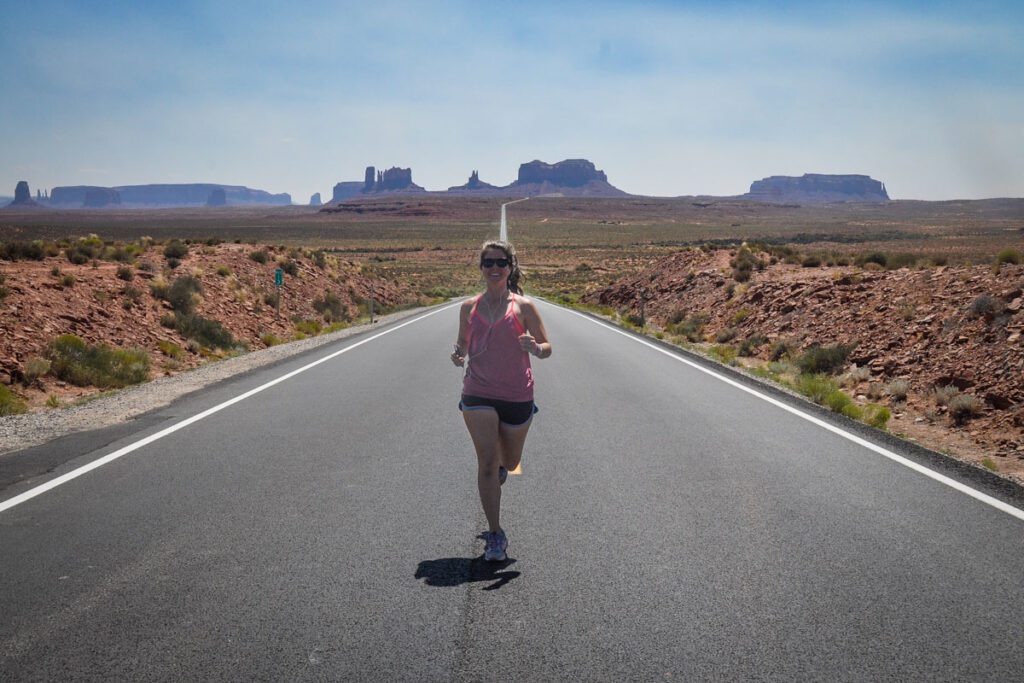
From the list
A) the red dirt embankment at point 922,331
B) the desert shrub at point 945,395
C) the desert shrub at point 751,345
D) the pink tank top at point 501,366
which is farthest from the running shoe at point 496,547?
the desert shrub at point 751,345

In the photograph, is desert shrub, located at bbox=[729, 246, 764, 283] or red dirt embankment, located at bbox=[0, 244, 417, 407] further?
desert shrub, located at bbox=[729, 246, 764, 283]

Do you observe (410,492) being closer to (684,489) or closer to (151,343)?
(684,489)

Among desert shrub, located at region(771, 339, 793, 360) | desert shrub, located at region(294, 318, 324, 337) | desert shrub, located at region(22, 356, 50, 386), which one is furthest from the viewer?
desert shrub, located at region(294, 318, 324, 337)

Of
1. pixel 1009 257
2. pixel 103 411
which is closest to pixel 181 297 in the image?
pixel 103 411

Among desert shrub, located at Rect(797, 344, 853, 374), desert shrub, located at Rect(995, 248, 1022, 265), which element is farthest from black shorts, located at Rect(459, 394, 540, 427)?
desert shrub, located at Rect(995, 248, 1022, 265)

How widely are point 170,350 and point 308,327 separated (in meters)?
9.12

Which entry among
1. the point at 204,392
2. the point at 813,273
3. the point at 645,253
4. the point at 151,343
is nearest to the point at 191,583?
the point at 204,392

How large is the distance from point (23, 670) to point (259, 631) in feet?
3.15

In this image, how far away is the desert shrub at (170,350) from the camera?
1683cm

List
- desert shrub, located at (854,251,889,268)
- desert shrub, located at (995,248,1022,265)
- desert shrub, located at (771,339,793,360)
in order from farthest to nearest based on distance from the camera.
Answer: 1. desert shrub, located at (854,251,889,268)
2. desert shrub, located at (771,339,793,360)
3. desert shrub, located at (995,248,1022,265)

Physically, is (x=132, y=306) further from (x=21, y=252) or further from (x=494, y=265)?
(x=494, y=265)

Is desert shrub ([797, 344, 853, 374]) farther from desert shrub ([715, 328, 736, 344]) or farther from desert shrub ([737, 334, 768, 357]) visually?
desert shrub ([715, 328, 736, 344])

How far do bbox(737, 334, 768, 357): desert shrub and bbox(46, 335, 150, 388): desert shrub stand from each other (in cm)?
1277

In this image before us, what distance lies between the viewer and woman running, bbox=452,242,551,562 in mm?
4672
